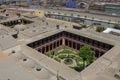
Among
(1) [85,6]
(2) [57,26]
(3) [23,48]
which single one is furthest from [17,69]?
(1) [85,6]

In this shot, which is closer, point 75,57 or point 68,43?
point 75,57

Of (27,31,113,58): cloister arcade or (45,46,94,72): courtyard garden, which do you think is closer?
(45,46,94,72): courtyard garden

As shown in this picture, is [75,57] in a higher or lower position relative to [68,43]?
lower

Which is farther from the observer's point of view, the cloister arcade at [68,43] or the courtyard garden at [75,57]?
the cloister arcade at [68,43]
